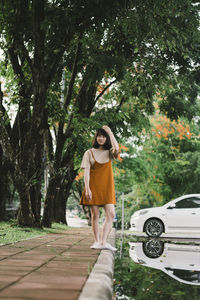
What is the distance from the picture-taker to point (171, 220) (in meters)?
12.8

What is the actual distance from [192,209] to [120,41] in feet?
20.7

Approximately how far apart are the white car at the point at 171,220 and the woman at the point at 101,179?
24.2ft

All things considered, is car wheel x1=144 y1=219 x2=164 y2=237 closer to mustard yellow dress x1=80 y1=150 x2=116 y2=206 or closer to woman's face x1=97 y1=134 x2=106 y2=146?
mustard yellow dress x1=80 y1=150 x2=116 y2=206

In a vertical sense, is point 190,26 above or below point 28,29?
above

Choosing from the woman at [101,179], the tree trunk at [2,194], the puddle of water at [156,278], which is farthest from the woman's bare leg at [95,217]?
the tree trunk at [2,194]

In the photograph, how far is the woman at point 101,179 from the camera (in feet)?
18.5

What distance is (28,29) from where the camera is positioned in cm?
821

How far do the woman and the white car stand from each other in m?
7.38

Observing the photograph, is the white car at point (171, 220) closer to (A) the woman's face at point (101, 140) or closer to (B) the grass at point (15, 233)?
(B) the grass at point (15, 233)

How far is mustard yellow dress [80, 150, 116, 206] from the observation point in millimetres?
5633

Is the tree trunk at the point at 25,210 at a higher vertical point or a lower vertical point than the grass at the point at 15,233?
higher

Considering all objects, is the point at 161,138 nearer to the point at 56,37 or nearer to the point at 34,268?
the point at 56,37

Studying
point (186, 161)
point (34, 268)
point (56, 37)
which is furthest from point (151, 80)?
point (186, 161)

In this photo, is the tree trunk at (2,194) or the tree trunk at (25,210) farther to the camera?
the tree trunk at (2,194)
